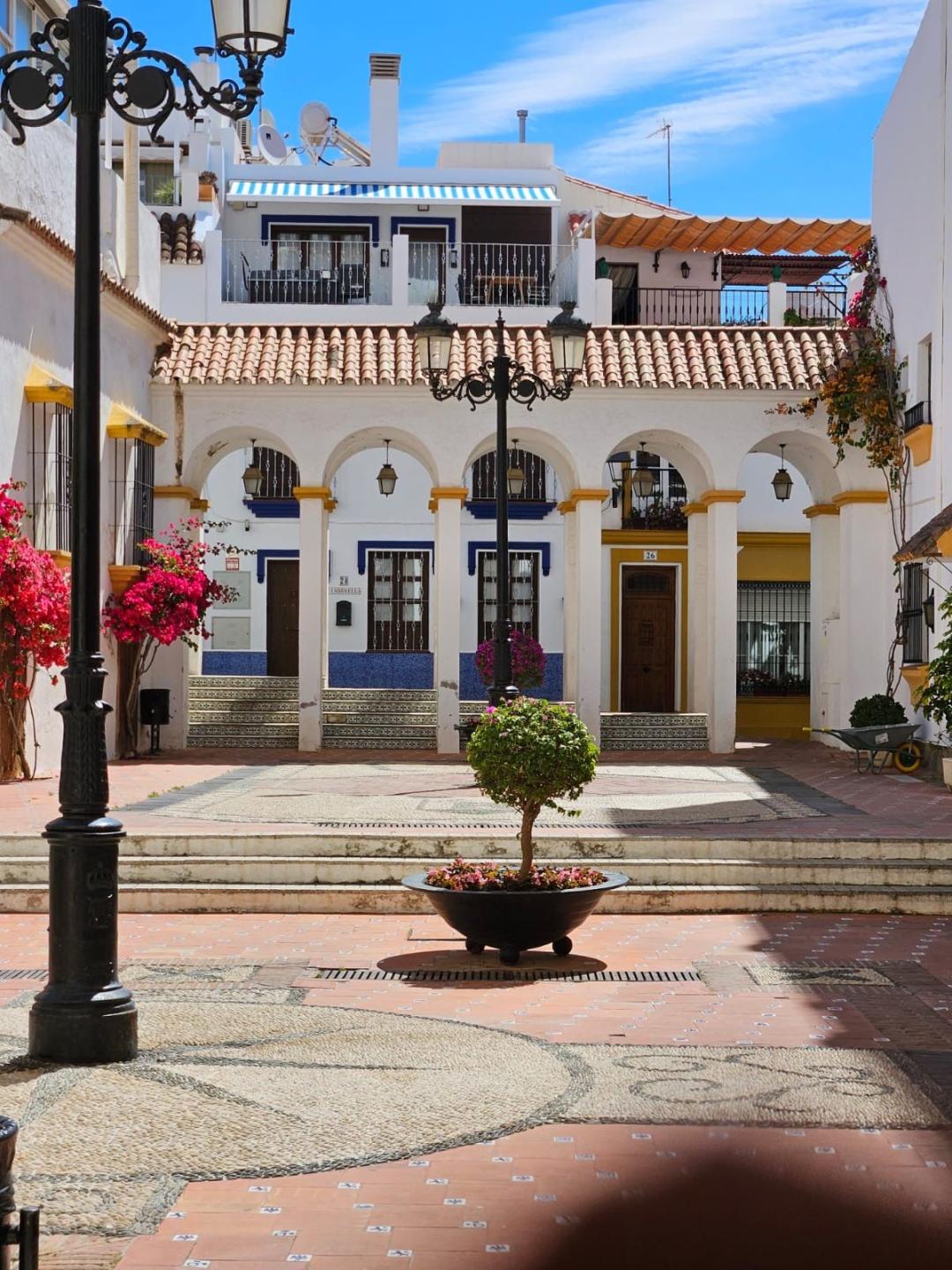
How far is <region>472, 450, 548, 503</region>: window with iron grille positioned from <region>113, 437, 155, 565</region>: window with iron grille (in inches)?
382

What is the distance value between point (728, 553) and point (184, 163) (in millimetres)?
17047

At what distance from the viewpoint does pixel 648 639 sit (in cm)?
2972

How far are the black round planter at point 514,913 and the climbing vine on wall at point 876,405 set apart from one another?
12631mm

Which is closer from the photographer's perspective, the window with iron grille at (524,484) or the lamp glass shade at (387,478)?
the lamp glass shade at (387,478)

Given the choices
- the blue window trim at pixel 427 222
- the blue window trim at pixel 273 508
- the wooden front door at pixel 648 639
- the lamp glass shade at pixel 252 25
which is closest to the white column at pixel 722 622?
the wooden front door at pixel 648 639

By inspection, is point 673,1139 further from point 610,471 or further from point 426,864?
point 610,471

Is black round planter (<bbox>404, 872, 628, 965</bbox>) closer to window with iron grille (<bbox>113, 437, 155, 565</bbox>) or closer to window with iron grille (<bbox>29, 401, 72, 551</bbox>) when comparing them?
window with iron grille (<bbox>29, 401, 72, 551</bbox>)

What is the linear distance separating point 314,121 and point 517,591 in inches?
537

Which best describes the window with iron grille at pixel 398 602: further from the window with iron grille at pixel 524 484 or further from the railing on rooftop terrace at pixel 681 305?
the railing on rooftop terrace at pixel 681 305

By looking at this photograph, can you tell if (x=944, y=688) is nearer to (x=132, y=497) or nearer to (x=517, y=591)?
(x=132, y=497)

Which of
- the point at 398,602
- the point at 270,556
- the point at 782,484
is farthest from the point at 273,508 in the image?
the point at 782,484

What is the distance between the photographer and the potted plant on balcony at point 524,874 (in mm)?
8648

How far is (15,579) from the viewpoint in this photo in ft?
49.8

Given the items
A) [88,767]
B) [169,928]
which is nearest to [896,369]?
[169,928]
